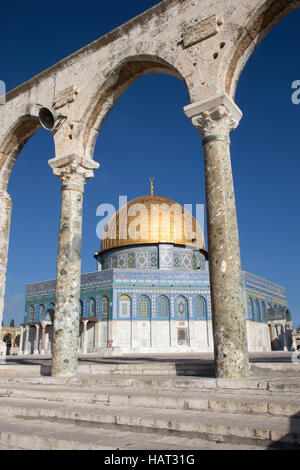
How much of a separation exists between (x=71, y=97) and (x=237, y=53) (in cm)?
329

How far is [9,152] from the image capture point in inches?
361

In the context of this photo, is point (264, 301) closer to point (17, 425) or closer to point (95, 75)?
point (95, 75)

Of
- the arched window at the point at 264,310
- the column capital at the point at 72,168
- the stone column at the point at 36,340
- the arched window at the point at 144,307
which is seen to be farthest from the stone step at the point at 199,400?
the arched window at the point at 264,310

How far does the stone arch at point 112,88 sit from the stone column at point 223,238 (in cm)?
178

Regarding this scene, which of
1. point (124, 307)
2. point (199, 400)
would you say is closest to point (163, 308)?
point (124, 307)

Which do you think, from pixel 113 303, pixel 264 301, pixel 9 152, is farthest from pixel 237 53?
pixel 264 301

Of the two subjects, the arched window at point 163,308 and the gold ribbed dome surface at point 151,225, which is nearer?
the arched window at point 163,308

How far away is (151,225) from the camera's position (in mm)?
30953

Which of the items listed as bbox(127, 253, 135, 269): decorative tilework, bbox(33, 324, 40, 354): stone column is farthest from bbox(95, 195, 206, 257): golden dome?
bbox(33, 324, 40, 354): stone column

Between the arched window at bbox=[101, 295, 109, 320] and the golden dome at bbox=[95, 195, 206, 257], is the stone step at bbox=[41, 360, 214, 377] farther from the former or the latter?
the golden dome at bbox=[95, 195, 206, 257]

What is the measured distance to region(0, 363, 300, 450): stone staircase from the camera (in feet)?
7.98

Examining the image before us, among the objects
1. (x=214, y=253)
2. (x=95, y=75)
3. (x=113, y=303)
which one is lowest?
(x=214, y=253)

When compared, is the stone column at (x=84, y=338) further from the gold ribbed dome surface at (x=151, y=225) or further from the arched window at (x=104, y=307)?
the gold ribbed dome surface at (x=151, y=225)

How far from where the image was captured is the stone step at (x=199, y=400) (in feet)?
9.52
